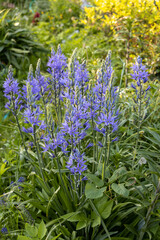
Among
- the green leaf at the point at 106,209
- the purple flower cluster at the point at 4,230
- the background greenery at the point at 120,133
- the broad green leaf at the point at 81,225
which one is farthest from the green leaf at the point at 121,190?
the purple flower cluster at the point at 4,230

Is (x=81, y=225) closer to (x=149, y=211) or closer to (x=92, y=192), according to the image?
(x=92, y=192)

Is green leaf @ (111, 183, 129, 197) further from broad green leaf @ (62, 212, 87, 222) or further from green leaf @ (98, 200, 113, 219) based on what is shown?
broad green leaf @ (62, 212, 87, 222)

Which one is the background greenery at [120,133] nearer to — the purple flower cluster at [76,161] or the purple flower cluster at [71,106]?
the purple flower cluster at [76,161]

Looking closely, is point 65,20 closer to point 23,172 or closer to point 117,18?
point 117,18

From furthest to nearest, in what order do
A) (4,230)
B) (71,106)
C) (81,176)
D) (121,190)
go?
(4,230) → (81,176) → (121,190) → (71,106)

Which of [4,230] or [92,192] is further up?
[92,192]

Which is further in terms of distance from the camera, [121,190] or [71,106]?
[121,190]

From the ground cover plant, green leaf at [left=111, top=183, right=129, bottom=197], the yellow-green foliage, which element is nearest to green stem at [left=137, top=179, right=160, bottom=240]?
the ground cover plant

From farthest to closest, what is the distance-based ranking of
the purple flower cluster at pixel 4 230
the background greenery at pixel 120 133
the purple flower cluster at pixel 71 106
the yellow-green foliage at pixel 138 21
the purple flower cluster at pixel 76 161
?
the yellow-green foliage at pixel 138 21
the purple flower cluster at pixel 4 230
the background greenery at pixel 120 133
the purple flower cluster at pixel 76 161
the purple flower cluster at pixel 71 106

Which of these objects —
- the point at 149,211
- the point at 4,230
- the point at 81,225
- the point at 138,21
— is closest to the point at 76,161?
the point at 81,225

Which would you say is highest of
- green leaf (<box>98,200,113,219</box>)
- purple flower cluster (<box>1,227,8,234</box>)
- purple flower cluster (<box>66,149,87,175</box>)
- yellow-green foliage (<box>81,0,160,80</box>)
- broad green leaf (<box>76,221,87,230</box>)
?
yellow-green foliage (<box>81,0,160,80</box>)

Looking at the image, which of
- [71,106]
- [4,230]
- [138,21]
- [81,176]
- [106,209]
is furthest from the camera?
[138,21]

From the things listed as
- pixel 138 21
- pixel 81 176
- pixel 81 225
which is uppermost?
pixel 138 21

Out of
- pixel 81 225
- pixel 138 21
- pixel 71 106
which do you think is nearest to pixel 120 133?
pixel 81 225
